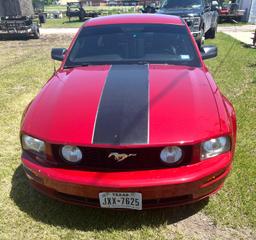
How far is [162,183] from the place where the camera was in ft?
7.75

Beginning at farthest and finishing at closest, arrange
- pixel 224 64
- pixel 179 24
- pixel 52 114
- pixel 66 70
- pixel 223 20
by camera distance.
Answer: pixel 223 20
pixel 224 64
pixel 179 24
pixel 66 70
pixel 52 114

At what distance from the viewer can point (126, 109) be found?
271cm

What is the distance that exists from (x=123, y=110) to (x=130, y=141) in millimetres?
362

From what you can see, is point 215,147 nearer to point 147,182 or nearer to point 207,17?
point 147,182

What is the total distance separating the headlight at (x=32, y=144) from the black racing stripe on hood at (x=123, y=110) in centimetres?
47

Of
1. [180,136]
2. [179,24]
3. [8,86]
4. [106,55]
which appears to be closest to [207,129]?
[180,136]

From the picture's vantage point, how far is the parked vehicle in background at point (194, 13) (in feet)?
→ 36.0

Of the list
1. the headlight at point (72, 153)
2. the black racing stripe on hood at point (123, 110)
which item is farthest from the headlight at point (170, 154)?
the headlight at point (72, 153)

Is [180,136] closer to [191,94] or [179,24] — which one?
[191,94]

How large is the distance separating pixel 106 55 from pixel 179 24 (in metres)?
1.02

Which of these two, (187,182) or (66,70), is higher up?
(66,70)

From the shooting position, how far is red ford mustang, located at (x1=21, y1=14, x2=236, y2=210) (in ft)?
7.95

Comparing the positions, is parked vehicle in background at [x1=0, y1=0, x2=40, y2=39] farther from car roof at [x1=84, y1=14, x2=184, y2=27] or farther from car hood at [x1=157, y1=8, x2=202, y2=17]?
car roof at [x1=84, y1=14, x2=184, y2=27]

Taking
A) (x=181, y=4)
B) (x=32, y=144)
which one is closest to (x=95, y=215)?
(x=32, y=144)
